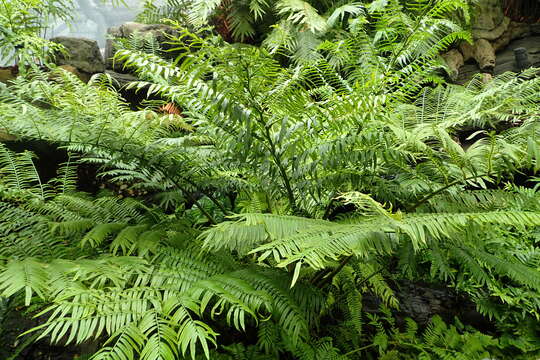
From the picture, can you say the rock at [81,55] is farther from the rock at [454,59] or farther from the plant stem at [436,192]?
the rock at [454,59]

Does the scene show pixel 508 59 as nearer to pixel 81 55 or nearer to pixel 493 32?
pixel 493 32

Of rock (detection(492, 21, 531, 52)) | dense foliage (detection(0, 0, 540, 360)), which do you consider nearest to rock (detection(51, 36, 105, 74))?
dense foliage (detection(0, 0, 540, 360))

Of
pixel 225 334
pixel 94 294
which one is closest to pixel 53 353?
pixel 225 334

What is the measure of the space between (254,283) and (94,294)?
0.43 m

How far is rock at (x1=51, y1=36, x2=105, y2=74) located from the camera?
293cm

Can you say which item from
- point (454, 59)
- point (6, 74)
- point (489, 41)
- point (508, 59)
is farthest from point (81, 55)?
point (508, 59)

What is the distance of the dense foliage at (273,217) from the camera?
77cm

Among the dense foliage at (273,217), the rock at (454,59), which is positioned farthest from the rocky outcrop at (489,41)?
the dense foliage at (273,217)

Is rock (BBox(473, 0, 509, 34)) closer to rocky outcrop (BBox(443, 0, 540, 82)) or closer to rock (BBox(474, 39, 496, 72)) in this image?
rocky outcrop (BBox(443, 0, 540, 82))

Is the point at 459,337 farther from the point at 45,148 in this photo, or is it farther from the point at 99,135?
the point at 45,148

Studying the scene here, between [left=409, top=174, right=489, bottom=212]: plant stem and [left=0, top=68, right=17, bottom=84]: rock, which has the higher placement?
[left=409, top=174, right=489, bottom=212]: plant stem

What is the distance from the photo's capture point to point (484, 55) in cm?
345

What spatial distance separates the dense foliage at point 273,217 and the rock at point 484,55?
2716mm

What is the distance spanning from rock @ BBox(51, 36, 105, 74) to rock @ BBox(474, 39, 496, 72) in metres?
4.10
